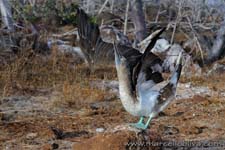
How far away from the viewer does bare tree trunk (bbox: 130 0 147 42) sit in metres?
8.94

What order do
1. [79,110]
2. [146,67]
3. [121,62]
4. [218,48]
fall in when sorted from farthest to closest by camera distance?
[218,48] < [79,110] < [146,67] < [121,62]

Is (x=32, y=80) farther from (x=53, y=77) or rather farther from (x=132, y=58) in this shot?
(x=132, y=58)

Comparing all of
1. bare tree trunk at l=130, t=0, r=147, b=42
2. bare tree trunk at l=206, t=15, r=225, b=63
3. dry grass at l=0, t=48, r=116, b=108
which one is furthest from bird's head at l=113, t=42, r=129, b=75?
bare tree trunk at l=206, t=15, r=225, b=63

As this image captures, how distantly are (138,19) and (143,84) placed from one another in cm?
591

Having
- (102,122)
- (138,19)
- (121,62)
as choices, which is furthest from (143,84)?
(138,19)

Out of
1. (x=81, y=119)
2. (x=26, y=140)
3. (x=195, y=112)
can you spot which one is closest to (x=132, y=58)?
(x=26, y=140)

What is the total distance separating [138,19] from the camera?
9.00m

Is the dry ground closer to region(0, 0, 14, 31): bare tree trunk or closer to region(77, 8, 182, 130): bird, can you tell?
region(77, 8, 182, 130): bird

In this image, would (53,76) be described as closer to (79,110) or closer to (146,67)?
(79,110)

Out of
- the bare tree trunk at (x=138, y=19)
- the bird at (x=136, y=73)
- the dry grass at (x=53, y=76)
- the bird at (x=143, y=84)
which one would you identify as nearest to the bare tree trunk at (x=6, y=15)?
the dry grass at (x=53, y=76)

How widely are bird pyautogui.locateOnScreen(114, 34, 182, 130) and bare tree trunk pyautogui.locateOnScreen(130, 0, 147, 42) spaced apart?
222 inches

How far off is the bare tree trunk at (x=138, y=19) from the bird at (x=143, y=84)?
5.63 meters

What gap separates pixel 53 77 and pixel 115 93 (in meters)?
1.17

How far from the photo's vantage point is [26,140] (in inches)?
167
